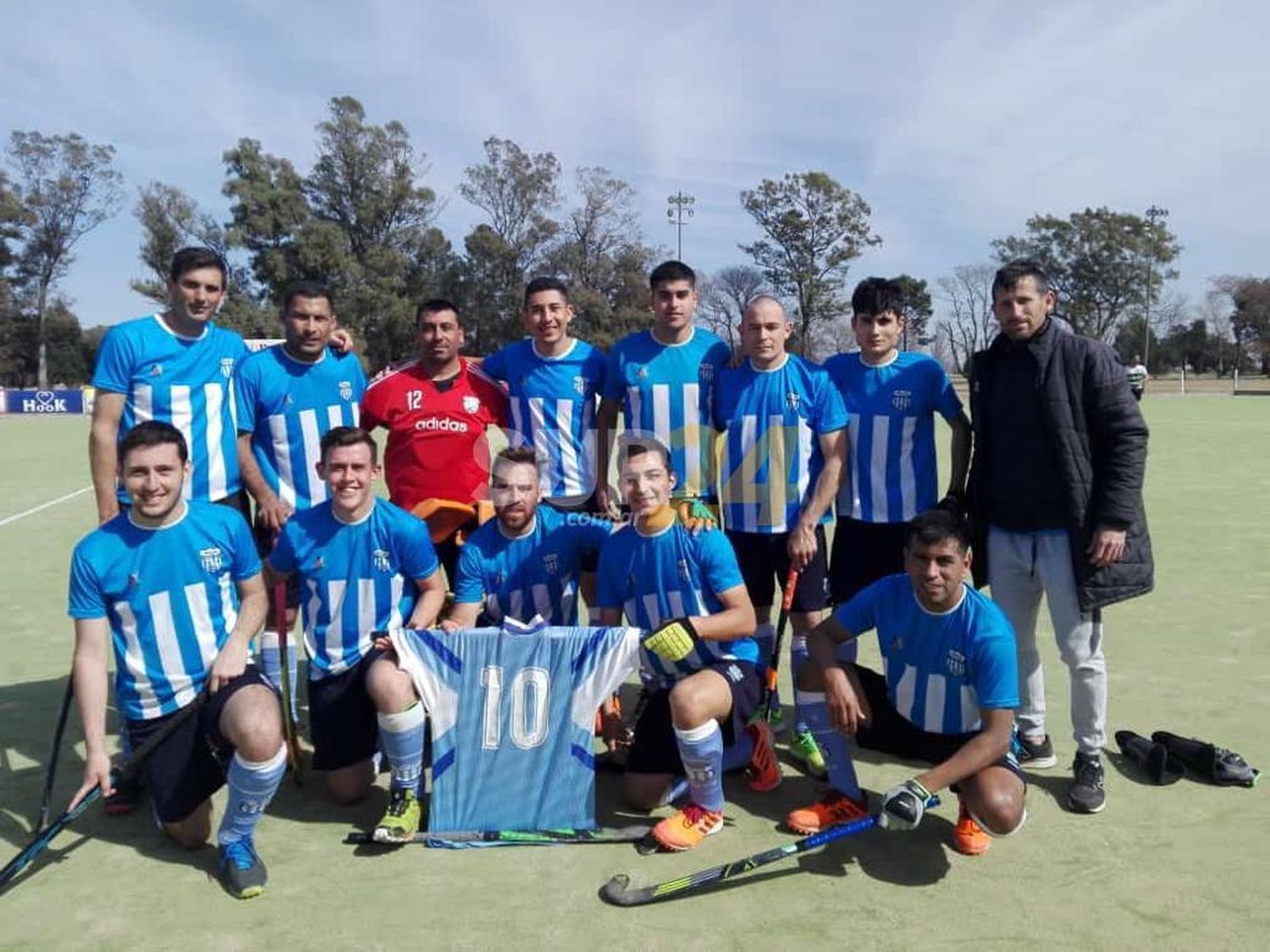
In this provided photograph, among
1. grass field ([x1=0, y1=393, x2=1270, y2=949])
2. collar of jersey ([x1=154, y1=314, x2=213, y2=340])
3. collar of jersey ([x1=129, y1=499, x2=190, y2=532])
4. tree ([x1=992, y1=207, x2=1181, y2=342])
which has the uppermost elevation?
tree ([x1=992, y1=207, x2=1181, y2=342])

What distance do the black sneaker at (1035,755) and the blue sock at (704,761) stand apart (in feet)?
4.72

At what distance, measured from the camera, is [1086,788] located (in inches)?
145

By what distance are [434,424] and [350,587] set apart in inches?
43.4

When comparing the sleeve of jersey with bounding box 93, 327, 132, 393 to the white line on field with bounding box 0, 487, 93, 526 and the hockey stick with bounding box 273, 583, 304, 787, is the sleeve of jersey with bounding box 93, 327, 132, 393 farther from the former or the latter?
the white line on field with bounding box 0, 487, 93, 526

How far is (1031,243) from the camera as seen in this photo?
6116cm

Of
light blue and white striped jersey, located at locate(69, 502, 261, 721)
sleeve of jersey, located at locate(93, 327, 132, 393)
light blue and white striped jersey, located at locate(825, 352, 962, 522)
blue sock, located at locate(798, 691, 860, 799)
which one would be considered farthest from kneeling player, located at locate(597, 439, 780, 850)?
sleeve of jersey, located at locate(93, 327, 132, 393)

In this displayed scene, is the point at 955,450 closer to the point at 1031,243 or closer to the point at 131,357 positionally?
the point at 131,357

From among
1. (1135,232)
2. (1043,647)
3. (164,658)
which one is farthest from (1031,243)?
(164,658)

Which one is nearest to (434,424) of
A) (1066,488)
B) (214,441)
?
(214,441)

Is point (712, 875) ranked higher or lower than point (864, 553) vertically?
lower

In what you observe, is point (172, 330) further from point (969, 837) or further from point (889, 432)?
point (969, 837)

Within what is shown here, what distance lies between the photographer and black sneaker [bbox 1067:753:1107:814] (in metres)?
3.63

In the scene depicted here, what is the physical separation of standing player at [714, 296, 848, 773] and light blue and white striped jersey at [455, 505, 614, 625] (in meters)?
0.77

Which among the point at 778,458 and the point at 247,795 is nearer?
the point at 247,795
